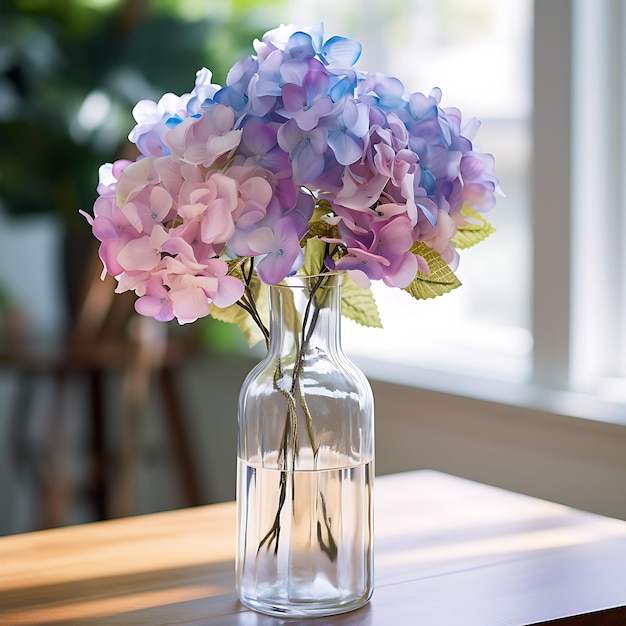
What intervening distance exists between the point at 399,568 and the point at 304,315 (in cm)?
32

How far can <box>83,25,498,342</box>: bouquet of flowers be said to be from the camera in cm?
89

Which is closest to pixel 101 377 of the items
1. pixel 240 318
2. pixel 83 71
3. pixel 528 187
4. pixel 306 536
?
pixel 83 71

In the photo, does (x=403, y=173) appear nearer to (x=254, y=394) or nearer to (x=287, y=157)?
(x=287, y=157)

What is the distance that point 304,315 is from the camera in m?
1.00

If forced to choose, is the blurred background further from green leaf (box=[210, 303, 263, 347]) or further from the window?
green leaf (box=[210, 303, 263, 347])

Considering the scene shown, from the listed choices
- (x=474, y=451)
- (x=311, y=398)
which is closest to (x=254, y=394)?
(x=311, y=398)

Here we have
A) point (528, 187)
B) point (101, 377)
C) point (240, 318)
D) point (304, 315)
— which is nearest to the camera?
point (304, 315)

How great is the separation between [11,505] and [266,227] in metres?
2.69

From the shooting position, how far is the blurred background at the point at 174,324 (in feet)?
7.09

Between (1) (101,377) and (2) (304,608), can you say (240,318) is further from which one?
(1) (101,377)

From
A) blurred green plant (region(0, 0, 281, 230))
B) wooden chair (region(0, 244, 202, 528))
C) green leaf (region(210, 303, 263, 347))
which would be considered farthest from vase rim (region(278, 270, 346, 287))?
blurred green plant (region(0, 0, 281, 230))

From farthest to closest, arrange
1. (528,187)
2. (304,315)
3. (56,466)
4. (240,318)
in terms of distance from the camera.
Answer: (56,466)
(528,187)
(240,318)
(304,315)

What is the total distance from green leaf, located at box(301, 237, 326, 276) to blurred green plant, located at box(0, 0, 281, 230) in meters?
A: 1.78

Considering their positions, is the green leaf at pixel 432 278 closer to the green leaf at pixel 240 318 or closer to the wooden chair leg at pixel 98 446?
the green leaf at pixel 240 318
